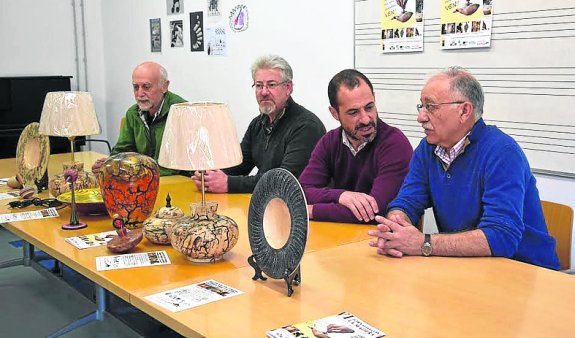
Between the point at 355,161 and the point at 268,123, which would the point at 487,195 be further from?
the point at 268,123

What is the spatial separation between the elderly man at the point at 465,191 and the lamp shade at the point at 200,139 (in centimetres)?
53

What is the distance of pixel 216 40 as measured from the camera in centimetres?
480

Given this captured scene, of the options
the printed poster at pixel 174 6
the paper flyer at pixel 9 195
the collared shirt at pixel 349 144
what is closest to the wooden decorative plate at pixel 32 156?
the paper flyer at pixel 9 195

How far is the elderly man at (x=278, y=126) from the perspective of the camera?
10.2 feet

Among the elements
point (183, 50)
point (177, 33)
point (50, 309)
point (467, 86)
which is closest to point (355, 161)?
point (467, 86)

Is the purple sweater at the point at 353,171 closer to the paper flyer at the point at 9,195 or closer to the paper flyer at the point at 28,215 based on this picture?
the paper flyer at the point at 28,215

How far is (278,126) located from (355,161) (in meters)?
0.77

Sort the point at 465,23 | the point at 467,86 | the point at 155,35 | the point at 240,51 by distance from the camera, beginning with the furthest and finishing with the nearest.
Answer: the point at 155,35 → the point at 240,51 → the point at 465,23 → the point at 467,86

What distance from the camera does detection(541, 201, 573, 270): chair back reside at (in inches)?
87.9

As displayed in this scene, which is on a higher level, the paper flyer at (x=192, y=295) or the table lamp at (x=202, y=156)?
the table lamp at (x=202, y=156)

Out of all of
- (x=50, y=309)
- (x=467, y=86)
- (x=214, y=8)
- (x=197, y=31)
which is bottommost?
(x=50, y=309)

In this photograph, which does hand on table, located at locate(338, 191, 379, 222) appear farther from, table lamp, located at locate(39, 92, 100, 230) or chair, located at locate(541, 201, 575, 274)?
table lamp, located at locate(39, 92, 100, 230)

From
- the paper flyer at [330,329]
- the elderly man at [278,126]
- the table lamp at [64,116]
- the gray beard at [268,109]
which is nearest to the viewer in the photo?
the paper flyer at [330,329]

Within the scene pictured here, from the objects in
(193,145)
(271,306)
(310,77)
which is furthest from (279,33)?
(271,306)
